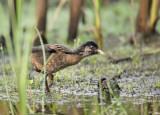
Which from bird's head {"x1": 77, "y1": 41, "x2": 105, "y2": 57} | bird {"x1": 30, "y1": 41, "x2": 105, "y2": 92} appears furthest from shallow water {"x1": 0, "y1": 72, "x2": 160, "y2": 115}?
bird's head {"x1": 77, "y1": 41, "x2": 105, "y2": 57}

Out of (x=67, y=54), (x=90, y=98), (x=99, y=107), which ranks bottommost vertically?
(x=99, y=107)

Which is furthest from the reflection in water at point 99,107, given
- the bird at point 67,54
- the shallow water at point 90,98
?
the bird at point 67,54

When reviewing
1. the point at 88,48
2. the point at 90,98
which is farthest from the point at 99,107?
the point at 88,48

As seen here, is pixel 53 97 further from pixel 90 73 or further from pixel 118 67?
pixel 118 67

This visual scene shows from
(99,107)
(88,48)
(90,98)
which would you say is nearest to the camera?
(99,107)

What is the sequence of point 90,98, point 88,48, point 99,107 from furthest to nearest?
1. point 88,48
2. point 90,98
3. point 99,107

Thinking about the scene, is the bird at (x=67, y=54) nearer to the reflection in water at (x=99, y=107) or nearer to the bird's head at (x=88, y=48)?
the bird's head at (x=88, y=48)

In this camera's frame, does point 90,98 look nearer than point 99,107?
No

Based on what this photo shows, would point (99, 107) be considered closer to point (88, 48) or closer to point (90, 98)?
point (90, 98)

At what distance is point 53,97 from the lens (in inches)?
209

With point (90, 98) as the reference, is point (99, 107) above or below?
below

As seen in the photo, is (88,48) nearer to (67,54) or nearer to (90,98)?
(67,54)

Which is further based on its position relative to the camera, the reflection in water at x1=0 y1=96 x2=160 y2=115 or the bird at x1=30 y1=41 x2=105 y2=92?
the bird at x1=30 y1=41 x2=105 y2=92

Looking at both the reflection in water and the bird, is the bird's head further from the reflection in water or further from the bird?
the reflection in water
